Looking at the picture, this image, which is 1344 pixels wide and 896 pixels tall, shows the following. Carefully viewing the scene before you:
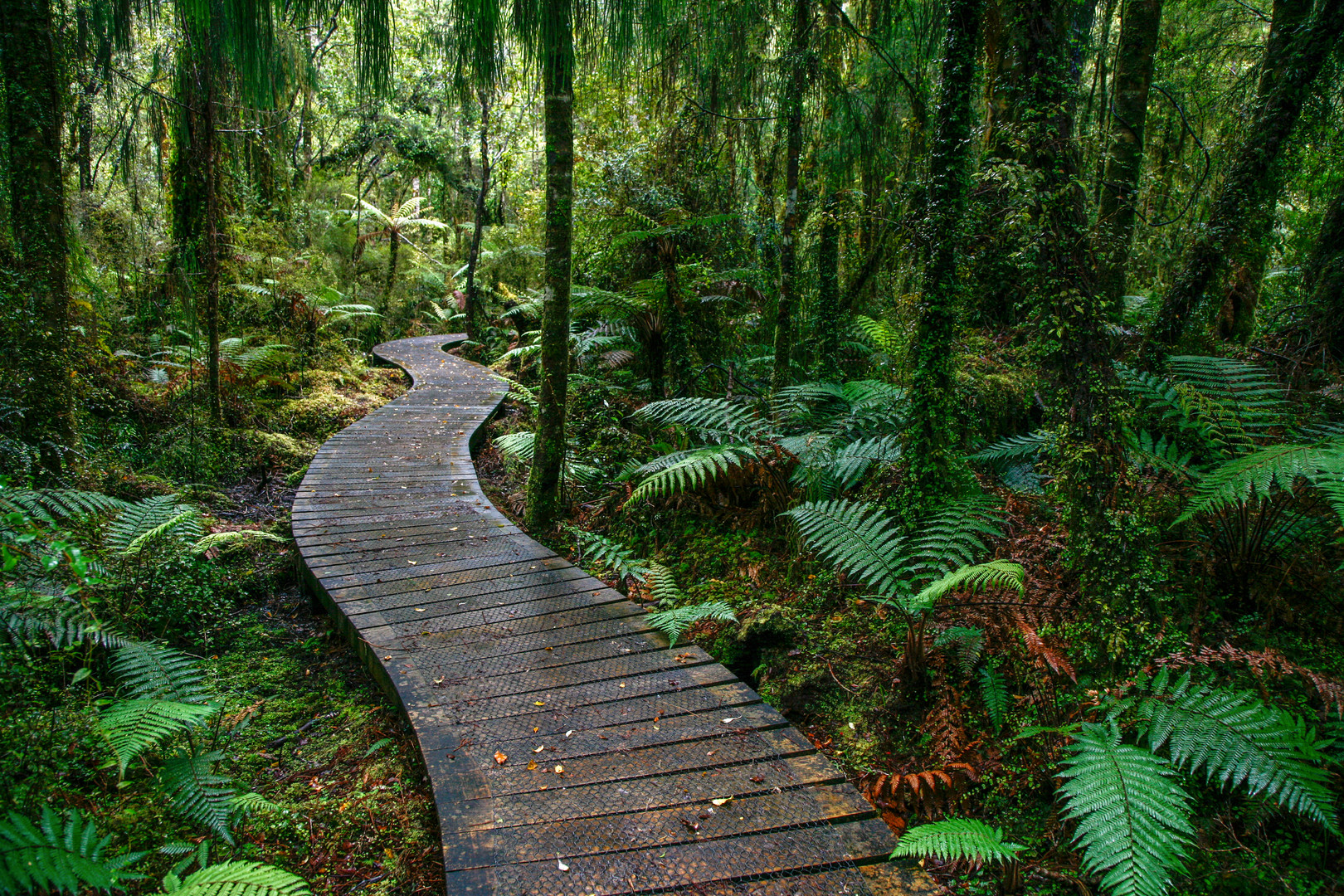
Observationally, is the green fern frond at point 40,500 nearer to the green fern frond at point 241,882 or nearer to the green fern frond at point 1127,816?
the green fern frond at point 241,882

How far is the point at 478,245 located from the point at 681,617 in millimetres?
11407

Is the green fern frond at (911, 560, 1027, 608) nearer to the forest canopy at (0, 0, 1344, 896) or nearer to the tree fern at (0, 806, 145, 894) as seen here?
the forest canopy at (0, 0, 1344, 896)

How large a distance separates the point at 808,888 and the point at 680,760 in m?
0.69

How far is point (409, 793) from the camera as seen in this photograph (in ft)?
9.21

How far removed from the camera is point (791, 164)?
5754mm

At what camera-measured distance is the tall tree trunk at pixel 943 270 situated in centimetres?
340

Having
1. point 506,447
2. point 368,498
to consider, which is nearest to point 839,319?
point 506,447

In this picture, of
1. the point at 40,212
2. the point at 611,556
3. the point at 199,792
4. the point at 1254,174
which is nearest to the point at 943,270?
the point at 1254,174

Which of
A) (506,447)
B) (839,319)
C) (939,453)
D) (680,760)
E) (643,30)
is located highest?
(643,30)

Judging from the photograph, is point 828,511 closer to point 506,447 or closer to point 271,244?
point 506,447

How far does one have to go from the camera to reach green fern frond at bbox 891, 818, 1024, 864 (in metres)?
2.06

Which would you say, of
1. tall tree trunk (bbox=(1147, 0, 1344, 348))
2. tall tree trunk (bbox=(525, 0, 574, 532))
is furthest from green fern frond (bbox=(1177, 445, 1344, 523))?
tall tree trunk (bbox=(525, 0, 574, 532))

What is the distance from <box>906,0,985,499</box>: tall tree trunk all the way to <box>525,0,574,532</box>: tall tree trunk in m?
2.18

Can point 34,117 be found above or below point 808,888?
above
